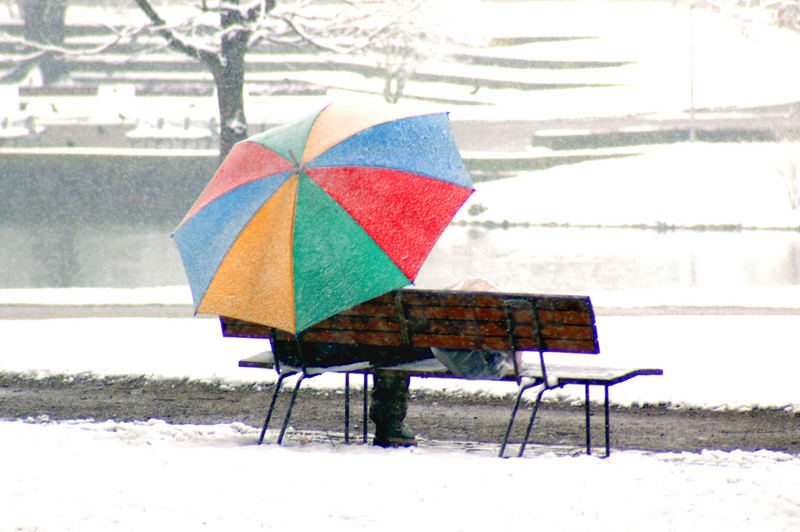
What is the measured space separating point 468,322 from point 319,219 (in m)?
0.89

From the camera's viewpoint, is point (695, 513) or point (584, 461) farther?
point (584, 461)

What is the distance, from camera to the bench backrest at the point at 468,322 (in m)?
4.63

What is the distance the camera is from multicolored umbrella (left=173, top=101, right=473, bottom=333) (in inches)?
174

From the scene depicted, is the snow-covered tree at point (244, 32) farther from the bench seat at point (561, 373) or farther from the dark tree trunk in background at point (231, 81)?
the bench seat at point (561, 373)

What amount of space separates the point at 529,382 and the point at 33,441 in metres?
2.35

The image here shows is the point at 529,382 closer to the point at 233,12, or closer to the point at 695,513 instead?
the point at 695,513

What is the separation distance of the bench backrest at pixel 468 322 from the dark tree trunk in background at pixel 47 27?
39.5 meters

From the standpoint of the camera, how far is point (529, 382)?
15.8ft

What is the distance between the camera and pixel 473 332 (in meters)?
4.78

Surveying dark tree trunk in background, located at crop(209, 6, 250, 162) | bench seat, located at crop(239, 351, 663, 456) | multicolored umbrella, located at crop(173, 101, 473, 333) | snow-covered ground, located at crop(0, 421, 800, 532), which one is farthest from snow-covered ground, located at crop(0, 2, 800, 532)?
dark tree trunk in background, located at crop(209, 6, 250, 162)

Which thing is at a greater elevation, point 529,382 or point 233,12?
point 233,12

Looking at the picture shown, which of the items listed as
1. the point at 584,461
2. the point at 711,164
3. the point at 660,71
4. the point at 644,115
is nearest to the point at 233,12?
the point at 584,461

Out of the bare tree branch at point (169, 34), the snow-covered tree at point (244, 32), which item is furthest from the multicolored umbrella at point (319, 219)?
the bare tree branch at point (169, 34)

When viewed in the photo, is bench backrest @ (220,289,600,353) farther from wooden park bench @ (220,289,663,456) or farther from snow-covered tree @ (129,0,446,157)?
snow-covered tree @ (129,0,446,157)
